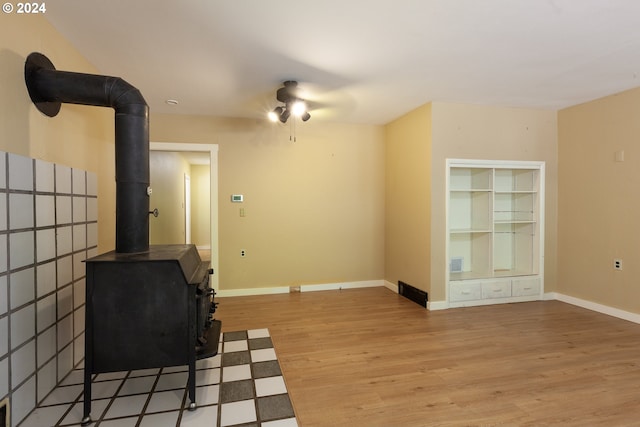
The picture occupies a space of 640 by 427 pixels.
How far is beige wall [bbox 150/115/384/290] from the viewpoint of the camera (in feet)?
13.6

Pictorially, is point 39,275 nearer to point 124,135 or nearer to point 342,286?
point 124,135

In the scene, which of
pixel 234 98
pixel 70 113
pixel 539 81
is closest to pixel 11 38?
pixel 70 113

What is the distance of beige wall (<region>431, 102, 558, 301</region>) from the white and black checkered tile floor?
7.67ft

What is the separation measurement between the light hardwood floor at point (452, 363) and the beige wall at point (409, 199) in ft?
1.93

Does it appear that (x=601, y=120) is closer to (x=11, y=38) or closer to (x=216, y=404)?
(x=216, y=404)

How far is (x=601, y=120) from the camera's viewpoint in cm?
350

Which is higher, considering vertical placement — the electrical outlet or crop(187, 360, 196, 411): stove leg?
the electrical outlet

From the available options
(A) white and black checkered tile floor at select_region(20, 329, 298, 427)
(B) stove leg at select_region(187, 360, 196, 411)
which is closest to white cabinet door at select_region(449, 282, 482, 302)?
(A) white and black checkered tile floor at select_region(20, 329, 298, 427)

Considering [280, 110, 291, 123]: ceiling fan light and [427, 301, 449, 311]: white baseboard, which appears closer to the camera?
[280, 110, 291, 123]: ceiling fan light

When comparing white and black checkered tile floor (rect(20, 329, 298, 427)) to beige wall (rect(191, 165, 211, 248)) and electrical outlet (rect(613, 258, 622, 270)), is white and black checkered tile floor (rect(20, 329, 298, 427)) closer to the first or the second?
electrical outlet (rect(613, 258, 622, 270))

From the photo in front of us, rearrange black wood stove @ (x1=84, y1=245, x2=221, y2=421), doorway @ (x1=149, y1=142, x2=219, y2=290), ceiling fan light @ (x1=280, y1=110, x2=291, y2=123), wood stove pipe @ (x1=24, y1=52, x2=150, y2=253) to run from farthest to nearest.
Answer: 1. doorway @ (x1=149, y1=142, x2=219, y2=290)
2. ceiling fan light @ (x1=280, y1=110, x2=291, y2=123)
3. wood stove pipe @ (x1=24, y1=52, x2=150, y2=253)
4. black wood stove @ (x1=84, y1=245, x2=221, y2=421)

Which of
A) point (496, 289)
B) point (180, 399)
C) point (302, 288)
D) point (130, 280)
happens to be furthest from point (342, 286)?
point (130, 280)

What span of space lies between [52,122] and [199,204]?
6.58 m

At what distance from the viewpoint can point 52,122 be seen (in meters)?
2.03
